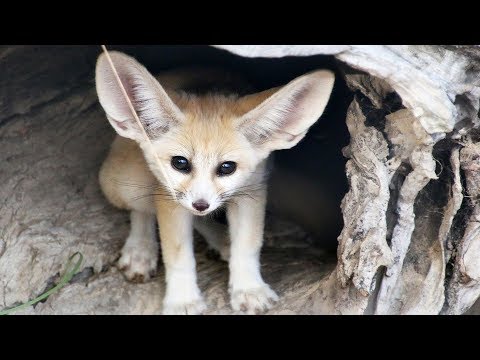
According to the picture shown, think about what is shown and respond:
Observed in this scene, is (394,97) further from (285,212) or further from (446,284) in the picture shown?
(285,212)

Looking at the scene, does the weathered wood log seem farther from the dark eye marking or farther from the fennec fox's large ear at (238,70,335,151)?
the dark eye marking

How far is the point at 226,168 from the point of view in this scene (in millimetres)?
3100

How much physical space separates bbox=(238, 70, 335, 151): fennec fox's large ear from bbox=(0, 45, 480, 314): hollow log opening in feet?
0.45

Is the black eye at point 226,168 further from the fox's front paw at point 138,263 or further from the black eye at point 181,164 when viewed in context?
the fox's front paw at point 138,263

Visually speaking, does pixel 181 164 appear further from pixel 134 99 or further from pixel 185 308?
pixel 185 308

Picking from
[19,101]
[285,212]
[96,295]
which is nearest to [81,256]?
[96,295]

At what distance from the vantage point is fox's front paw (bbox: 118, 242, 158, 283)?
3572mm

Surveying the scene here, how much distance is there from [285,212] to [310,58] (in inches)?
42.2

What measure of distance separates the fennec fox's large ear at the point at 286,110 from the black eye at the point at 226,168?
15 centimetres

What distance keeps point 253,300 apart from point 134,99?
3.42ft

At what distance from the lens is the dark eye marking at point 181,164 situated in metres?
3.07

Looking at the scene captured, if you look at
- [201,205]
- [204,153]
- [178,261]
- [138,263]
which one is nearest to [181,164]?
[204,153]

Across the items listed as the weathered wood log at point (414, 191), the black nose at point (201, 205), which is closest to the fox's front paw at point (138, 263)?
the black nose at point (201, 205)

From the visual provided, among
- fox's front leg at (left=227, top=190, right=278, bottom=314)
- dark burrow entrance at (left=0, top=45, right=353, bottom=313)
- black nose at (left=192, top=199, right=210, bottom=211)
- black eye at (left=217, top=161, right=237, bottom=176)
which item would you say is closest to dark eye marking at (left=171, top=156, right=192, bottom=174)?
black eye at (left=217, top=161, right=237, bottom=176)
